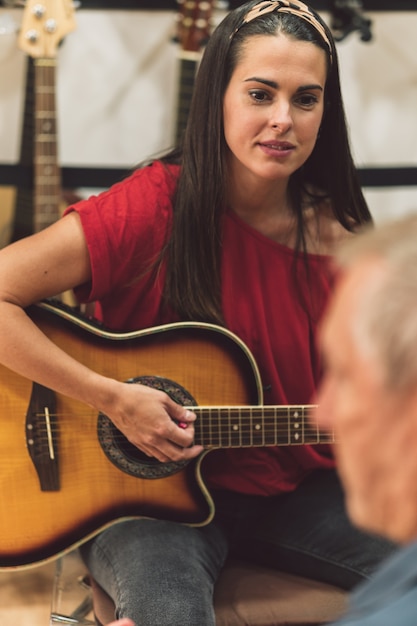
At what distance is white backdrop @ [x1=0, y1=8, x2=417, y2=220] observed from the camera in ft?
10.5

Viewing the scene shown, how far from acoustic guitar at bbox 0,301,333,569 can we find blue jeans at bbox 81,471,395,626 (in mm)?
51

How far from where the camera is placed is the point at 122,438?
1825 millimetres

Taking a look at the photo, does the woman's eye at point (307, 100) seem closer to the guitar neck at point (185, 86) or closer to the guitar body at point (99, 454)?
the guitar body at point (99, 454)

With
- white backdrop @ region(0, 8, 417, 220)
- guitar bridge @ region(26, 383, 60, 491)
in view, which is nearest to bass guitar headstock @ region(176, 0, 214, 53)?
white backdrop @ region(0, 8, 417, 220)

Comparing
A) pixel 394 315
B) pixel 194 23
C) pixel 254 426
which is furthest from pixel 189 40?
pixel 394 315

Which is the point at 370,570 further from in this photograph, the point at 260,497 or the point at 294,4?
the point at 294,4

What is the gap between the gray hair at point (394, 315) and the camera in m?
0.79

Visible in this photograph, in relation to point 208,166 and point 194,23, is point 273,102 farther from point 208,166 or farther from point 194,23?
point 194,23

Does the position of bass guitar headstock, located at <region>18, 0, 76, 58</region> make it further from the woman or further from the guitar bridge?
the guitar bridge

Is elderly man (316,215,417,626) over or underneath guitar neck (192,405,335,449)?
over

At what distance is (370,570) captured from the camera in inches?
71.8

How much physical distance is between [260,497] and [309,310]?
0.39m

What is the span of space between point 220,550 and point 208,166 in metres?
0.74

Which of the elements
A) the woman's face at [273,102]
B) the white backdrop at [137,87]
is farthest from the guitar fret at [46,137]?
the woman's face at [273,102]
